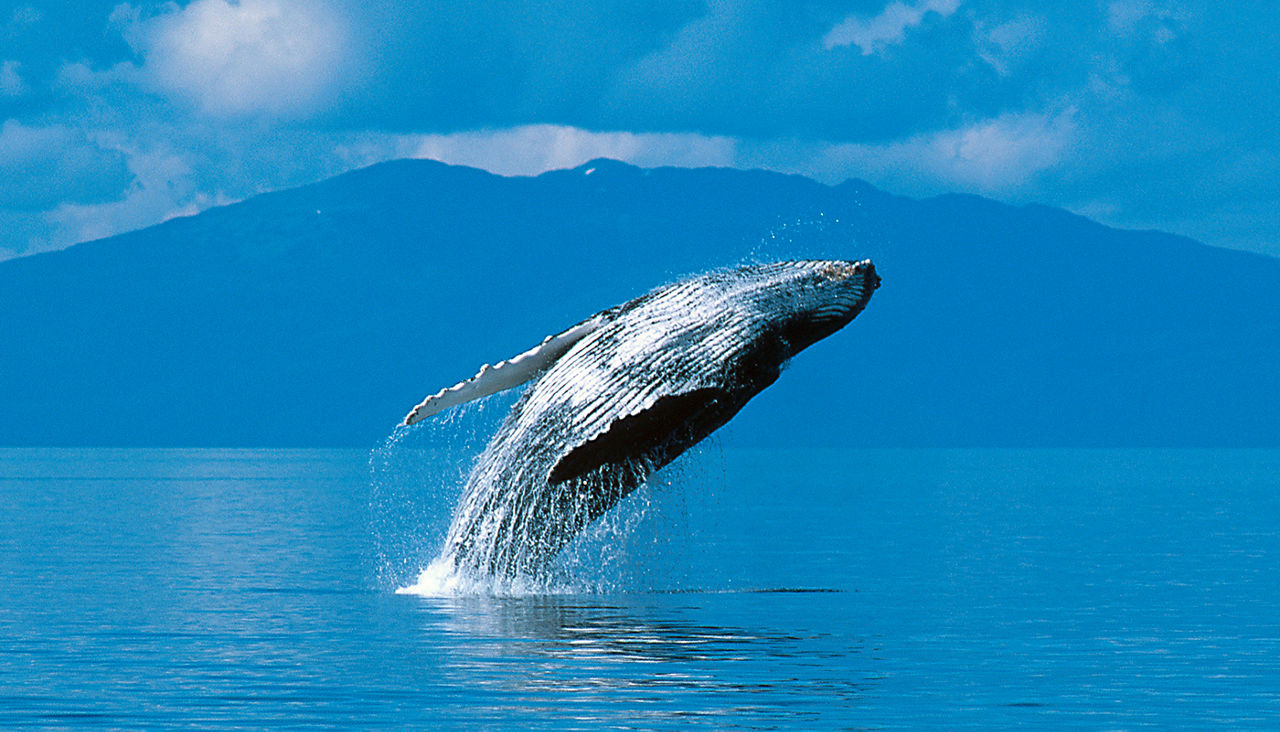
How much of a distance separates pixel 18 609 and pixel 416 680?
26.3ft

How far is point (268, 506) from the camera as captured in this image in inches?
2066

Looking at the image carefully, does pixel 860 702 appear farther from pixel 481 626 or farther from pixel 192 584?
pixel 192 584

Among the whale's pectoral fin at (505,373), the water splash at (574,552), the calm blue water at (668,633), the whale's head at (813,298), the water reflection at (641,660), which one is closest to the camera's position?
the water reflection at (641,660)

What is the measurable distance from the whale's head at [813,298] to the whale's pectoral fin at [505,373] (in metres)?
1.58

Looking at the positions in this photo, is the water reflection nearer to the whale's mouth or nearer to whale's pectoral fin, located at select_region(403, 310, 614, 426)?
whale's pectoral fin, located at select_region(403, 310, 614, 426)

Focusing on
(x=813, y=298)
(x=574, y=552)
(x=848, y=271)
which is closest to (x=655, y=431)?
(x=813, y=298)

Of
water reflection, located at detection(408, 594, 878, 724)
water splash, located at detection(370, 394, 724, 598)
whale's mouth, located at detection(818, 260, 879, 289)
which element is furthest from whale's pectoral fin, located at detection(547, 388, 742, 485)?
water reflection, located at detection(408, 594, 878, 724)

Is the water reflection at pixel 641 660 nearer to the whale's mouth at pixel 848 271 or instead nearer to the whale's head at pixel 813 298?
the whale's head at pixel 813 298

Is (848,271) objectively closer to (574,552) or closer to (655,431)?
(655,431)

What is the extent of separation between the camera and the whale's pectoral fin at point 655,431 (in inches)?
589

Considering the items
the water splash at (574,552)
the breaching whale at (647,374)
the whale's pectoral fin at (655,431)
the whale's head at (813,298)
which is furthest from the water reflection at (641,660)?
the whale's head at (813,298)

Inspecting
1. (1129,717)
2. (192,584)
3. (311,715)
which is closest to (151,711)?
(311,715)

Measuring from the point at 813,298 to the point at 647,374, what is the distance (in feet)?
5.17

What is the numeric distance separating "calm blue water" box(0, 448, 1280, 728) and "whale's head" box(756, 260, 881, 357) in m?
2.65
